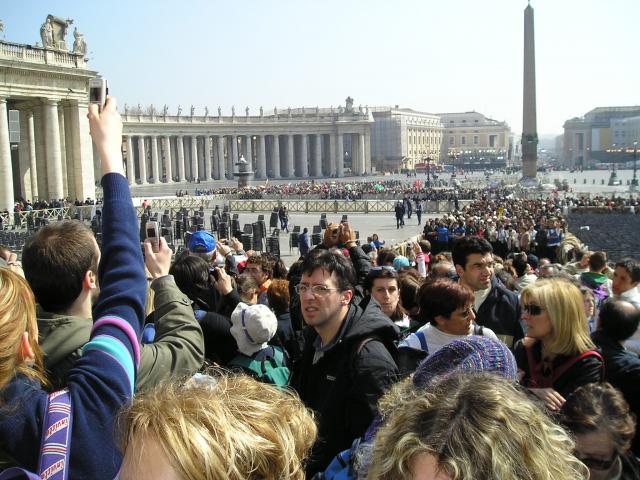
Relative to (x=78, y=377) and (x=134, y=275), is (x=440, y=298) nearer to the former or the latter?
(x=134, y=275)

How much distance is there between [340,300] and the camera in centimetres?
400

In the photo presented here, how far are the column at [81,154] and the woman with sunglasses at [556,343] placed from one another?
121 feet

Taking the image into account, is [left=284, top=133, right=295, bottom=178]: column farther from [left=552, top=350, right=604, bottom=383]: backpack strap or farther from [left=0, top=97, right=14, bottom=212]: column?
[left=552, top=350, right=604, bottom=383]: backpack strap

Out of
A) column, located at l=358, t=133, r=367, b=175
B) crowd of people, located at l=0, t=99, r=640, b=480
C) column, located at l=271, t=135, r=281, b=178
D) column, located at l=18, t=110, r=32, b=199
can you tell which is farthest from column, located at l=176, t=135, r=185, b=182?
crowd of people, located at l=0, t=99, r=640, b=480

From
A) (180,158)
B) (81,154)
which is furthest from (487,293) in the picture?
(180,158)

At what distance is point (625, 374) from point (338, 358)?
5.98ft

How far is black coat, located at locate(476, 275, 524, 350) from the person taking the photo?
511 cm

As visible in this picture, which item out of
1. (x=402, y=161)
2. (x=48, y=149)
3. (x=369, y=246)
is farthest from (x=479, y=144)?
(x=369, y=246)

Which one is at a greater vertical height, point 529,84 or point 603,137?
point 529,84

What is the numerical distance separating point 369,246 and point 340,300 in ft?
30.5

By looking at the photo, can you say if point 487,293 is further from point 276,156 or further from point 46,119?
point 276,156

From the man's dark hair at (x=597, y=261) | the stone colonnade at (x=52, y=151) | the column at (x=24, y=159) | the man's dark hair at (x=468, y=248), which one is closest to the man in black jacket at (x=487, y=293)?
the man's dark hair at (x=468, y=248)

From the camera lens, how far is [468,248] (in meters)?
5.62

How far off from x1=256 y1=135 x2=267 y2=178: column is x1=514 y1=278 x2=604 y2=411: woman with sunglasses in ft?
336
